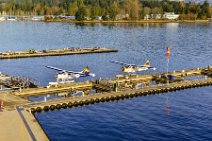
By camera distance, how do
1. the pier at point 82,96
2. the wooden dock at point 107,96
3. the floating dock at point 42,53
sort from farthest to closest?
the floating dock at point 42,53
the wooden dock at point 107,96
the pier at point 82,96

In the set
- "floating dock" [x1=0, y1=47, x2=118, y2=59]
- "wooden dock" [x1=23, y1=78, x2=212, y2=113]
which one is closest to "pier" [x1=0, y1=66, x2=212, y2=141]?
"wooden dock" [x1=23, y1=78, x2=212, y2=113]

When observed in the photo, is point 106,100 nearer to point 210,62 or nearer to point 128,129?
point 128,129

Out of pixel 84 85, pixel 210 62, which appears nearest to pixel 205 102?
pixel 84 85

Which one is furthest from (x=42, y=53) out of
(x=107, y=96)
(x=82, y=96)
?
(x=107, y=96)

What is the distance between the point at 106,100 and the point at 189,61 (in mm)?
64719

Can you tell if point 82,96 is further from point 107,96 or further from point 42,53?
point 42,53

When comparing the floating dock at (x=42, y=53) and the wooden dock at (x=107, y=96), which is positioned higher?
the floating dock at (x=42, y=53)

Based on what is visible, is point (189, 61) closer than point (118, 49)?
Yes

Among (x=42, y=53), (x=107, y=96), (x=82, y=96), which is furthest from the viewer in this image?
(x=42, y=53)

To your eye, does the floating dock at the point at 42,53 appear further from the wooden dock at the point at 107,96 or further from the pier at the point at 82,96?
the wooden dock at the point at 107,96

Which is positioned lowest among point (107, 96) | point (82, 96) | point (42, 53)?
point (107, 96)

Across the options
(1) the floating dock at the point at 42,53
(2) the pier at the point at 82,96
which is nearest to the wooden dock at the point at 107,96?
(2) the pier at the point at 82,96

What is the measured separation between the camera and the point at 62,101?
67625 mm

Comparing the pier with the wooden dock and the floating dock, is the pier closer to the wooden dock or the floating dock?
the wooden dock
